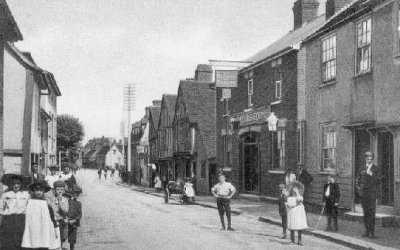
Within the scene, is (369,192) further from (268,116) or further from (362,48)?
(268,116)

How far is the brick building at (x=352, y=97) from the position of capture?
1638 centimetres

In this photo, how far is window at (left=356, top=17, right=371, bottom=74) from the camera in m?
17.8

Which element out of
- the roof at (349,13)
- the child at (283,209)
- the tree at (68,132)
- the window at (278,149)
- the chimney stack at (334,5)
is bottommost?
the child at (283,209)

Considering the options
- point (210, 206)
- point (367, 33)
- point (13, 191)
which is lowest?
point (210, 206)

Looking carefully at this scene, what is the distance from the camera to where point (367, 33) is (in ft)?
58.5

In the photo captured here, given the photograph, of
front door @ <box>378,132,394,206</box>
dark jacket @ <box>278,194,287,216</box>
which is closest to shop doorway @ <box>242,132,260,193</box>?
front door @ <box>378,132,394,206</box>

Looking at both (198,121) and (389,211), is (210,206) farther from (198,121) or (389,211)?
(198,121)

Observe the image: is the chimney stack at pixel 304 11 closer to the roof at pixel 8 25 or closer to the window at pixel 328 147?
the window at pixel 328 147

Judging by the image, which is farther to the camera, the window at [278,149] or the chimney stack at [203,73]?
the chimney stack at [203,73]

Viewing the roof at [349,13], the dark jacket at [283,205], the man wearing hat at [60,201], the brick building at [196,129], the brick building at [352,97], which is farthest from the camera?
the brick building at [196,129]

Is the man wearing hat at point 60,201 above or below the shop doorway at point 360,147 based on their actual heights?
below

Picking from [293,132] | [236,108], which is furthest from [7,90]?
[293,132]

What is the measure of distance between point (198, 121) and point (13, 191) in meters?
35.4

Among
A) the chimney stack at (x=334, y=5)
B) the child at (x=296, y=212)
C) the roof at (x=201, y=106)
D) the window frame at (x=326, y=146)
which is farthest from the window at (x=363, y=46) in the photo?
the roof at (x=201, y=106)
